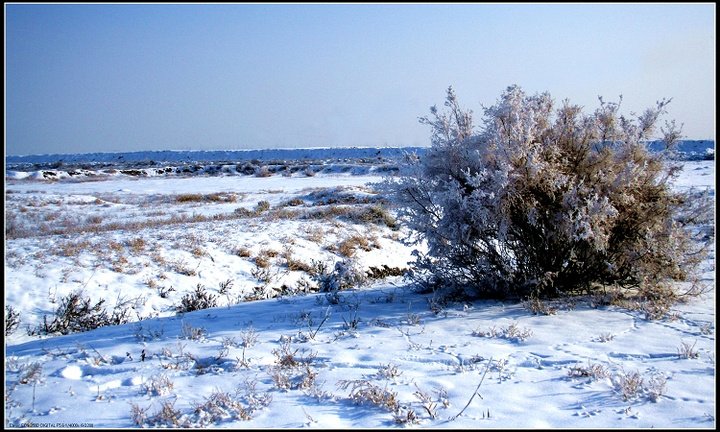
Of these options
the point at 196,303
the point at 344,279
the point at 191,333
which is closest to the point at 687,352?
the point at 191,333

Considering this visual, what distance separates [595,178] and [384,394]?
422 cm

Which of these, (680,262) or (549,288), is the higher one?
(680,262)

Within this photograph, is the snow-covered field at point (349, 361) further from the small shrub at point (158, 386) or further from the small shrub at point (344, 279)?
the small shrub at point (344, 279)

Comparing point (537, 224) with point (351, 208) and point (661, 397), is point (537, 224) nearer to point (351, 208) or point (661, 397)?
point (661, 397)

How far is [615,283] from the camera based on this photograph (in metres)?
6.55

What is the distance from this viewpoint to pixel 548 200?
6062mm

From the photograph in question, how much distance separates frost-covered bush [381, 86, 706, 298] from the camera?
5.82m

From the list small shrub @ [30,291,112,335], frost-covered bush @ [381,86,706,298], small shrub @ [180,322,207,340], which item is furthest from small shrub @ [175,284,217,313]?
frost-covered bush @ [381,86,706,298]

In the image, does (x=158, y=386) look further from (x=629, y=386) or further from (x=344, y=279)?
(x=344, y=279)

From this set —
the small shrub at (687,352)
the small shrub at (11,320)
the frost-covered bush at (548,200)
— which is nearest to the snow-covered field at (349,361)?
the small shrub at (687,352)

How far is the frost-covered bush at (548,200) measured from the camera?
5820mm

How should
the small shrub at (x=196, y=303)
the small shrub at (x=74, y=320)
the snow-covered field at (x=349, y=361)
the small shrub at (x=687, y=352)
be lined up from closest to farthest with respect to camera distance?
1. the snow-covered field at (x=349, y=361)
2. the small shrub at (x=687, y=352)
3. the small shrub at (x=74, y=320)
4. the small shrub at (x=196, y=303)

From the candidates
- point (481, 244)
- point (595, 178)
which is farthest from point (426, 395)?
point (595, 178)

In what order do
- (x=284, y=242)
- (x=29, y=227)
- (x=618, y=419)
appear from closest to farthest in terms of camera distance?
(x=618, y=419)
(x=284, y=242)
(x=29, y=227)
